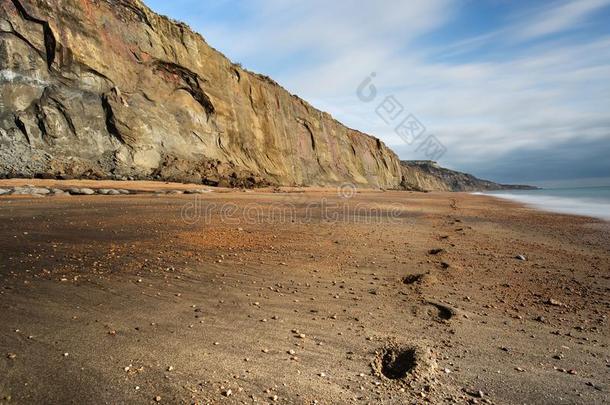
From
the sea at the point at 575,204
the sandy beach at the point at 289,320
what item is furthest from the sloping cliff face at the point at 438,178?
the sandy beach at the point at 289,320

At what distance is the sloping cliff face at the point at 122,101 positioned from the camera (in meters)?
16.1

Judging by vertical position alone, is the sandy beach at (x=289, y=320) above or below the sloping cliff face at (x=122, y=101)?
below

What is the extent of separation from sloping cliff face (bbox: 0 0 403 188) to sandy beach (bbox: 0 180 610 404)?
37.3ft

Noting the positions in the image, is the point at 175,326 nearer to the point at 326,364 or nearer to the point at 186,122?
the point at 326,364

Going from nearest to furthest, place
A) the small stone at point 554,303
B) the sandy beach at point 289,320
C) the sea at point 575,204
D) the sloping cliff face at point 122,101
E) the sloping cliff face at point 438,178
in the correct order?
1. the sandy beach at point 289,320
2. the small stone at point 554,303
3. the sloping cliff face at point 122,101
4. the sea at point 575,204
5. the sloping cliff face at point 438,178

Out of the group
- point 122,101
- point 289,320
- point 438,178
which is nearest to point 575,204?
point 289,320

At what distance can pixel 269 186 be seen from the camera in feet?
88.4

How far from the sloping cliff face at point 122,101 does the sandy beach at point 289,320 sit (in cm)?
1135

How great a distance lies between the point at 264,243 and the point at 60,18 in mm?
18198

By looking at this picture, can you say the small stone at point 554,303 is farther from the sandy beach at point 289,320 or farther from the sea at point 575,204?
the sea at point 575,204

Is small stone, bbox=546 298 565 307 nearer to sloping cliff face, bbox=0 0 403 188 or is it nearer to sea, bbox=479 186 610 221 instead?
sea, bbox=479 186 610 221

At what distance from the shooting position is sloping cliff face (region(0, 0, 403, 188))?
16.1 meters

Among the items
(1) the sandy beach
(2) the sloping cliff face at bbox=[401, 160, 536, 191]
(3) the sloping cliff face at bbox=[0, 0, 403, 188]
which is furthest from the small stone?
(2) the sloping cliff face at bbox=[401, 160, 536, 191]

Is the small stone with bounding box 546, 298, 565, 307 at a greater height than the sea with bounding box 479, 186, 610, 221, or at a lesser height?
lesser
